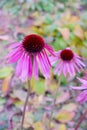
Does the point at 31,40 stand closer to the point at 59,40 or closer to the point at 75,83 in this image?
the point at 75,83

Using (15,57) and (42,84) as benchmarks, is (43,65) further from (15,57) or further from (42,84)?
(42,84)

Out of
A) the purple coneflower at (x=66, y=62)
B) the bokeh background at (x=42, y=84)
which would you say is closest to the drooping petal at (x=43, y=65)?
the purple coneflower at (x=66, y=62)

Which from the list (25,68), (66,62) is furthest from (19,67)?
(66,62)

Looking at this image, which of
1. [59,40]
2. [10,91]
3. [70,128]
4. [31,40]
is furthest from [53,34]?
[31,40]

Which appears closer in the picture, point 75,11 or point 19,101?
point 19,101

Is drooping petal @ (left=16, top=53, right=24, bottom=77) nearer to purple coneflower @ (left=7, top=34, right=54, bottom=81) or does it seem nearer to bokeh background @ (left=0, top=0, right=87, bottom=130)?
purple coneflower @ (left=7, top=34, right=54, bottom=81)

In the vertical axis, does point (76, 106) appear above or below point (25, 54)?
below

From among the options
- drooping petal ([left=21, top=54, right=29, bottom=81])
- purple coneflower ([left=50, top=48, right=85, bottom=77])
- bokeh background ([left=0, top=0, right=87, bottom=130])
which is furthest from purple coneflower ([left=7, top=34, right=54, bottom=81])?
bokeh background ([left=0, top=0, right=87, bottom=130])
